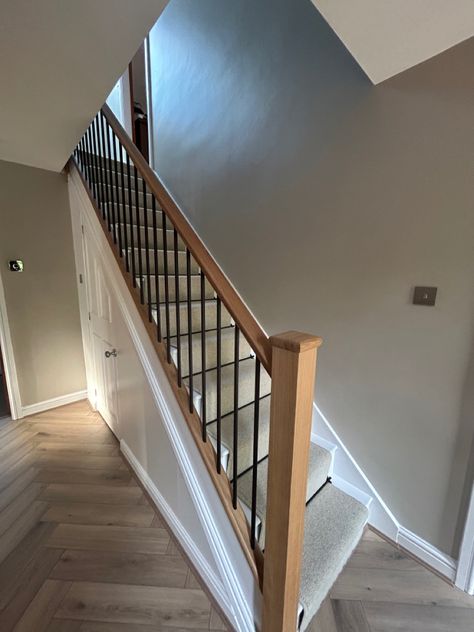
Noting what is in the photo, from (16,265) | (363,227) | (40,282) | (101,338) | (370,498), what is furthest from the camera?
(40,282)

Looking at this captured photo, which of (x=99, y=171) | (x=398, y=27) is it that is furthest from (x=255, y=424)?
(x=99, y=171)

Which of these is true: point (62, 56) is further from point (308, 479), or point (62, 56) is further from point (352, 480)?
point (352, 480)

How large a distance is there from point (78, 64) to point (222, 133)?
47.2 inches

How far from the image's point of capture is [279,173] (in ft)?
6.10

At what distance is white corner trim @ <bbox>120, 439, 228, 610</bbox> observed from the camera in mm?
1248

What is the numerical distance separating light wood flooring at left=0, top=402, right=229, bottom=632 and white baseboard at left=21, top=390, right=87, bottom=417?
20.8 inches

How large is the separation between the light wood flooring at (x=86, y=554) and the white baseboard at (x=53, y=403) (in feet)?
1.73

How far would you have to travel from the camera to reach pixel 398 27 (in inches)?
40.3

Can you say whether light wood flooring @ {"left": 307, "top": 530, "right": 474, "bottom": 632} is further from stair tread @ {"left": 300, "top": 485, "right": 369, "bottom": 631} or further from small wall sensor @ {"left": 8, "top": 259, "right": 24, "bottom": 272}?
small wall sensor @ {"left": 8, "top": 259, "right": 24, "bottom": 272}

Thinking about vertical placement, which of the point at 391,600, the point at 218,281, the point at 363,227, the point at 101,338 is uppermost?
the point at 363,227

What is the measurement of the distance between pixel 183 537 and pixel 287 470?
99 cm

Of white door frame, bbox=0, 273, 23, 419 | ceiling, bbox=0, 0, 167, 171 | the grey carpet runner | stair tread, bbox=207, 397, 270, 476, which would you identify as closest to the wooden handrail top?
the grey carpet runner

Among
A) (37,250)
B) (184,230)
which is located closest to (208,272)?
(184,230)

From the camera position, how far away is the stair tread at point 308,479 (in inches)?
51.7
